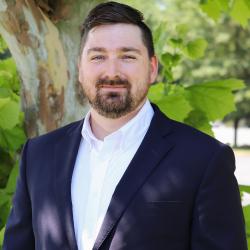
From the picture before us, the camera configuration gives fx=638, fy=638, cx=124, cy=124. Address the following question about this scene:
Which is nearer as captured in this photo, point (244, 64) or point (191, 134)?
point (191, 134)

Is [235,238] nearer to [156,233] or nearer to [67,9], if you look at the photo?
[156,233]

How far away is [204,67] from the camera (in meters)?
30.8

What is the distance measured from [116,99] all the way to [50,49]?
0.90 m

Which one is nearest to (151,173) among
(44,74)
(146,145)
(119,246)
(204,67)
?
(146,145)

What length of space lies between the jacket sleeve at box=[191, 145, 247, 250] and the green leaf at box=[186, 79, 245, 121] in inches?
41.6

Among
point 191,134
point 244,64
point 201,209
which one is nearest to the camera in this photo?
point 201,209

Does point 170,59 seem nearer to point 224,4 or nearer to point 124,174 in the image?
point 224,4

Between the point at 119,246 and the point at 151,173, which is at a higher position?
the point at 151,173

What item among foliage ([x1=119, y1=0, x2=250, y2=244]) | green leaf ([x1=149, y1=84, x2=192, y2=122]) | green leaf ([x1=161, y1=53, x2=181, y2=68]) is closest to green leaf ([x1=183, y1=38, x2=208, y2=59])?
foliage ([x1=119, y1=0, x2=250, y2=244])

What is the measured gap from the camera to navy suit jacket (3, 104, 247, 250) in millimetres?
1755

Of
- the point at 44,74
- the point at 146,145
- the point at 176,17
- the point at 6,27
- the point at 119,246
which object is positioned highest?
the point at 176,17

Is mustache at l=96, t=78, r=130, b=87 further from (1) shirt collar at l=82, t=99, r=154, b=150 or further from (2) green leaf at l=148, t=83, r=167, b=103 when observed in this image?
(2) green leaf at l=148, t=83, r=167, b=103

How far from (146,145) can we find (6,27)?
109cm

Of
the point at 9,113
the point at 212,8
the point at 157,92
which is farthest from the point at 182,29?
the point at 9,113
